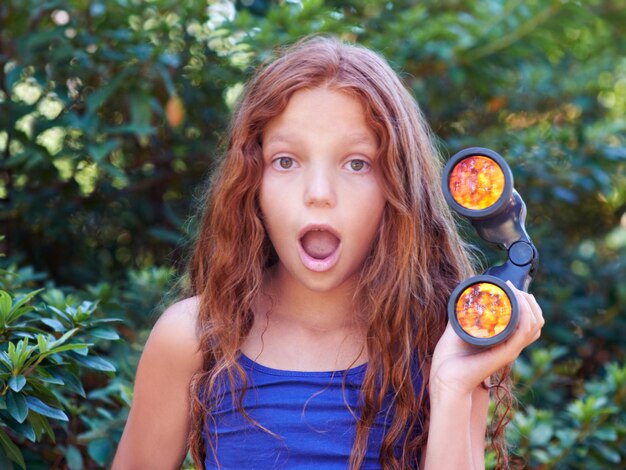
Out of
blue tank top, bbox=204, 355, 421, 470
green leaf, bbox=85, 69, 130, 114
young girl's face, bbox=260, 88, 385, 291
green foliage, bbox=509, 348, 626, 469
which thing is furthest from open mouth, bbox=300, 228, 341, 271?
green leaf, bbox=85, 69, 130, 114

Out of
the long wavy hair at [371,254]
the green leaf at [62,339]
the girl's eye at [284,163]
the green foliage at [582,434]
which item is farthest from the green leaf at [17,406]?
the green foliage at [582,434]

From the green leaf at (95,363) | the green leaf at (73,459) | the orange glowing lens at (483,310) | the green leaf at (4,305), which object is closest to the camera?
the orange glowing lens at (483,310)

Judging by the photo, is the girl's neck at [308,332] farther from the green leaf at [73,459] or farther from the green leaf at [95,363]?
the green leaf at [73,459]

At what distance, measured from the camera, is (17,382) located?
1.87 metres

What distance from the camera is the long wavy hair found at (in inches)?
78.5

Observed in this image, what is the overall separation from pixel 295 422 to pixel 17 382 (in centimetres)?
55

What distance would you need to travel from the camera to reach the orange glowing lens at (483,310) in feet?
5.61

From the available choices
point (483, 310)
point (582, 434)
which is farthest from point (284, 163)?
point (582, 434)

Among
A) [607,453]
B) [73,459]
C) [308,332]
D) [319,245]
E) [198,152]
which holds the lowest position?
[607,453]

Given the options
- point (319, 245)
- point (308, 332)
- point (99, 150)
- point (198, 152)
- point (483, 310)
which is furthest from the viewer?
point (198, 152)

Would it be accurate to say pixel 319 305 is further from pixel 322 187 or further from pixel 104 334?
pixel 104 334

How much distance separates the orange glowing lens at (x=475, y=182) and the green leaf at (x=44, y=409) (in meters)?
0.88

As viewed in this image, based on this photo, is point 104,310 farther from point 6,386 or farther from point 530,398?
point 530,398

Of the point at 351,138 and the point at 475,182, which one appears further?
the point at 351,138
